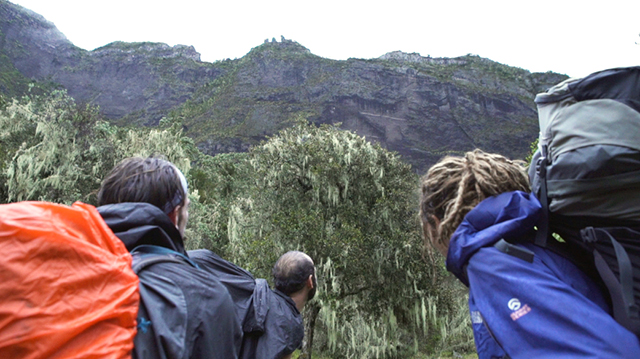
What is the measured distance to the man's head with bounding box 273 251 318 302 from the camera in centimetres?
259

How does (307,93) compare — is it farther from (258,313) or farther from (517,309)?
(517,309)

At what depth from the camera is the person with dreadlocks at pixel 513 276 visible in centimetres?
102

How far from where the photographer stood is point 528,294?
1115 millimetres

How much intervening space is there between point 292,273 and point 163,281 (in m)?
1.42

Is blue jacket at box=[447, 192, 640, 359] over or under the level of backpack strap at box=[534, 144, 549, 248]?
under

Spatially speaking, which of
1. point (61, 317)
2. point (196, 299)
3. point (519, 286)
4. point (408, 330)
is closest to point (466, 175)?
point (519, 286)

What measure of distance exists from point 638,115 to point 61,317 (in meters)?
1.65

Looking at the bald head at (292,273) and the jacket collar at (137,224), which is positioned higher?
the jacket collar at (137,224)

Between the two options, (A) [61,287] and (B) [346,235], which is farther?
(B) [346,235]

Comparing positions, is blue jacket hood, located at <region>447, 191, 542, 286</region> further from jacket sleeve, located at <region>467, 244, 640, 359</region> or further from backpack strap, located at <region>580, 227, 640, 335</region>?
backpack strap, located at <region>580, 227, 640, 335</region>

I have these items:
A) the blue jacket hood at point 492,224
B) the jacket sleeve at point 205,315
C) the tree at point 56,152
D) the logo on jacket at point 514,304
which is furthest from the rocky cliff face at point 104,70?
the logo on jacket at point 514,304

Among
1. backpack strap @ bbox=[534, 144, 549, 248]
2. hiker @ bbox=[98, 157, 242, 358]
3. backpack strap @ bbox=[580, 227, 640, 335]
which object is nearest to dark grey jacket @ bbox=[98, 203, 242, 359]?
hiker @ bbox=[98, 157, 242, 358]

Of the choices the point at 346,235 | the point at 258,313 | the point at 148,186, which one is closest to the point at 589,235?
the point at 148,186

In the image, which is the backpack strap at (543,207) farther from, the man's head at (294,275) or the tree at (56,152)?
the tree at (56,152)
